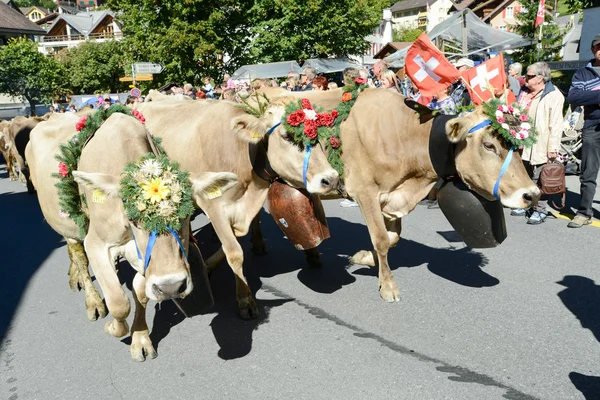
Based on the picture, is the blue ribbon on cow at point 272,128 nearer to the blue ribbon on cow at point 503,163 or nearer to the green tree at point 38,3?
the blue ribbon on cow at point 503,163

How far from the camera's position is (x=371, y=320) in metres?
4.50

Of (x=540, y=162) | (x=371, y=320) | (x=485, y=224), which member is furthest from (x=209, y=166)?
(x=540, y=162)

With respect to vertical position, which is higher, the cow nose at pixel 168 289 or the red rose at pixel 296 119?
the red rose at pixel 296 119

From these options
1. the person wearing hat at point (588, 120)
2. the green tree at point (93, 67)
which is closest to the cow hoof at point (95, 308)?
the person wearing hat at point (588, 120)

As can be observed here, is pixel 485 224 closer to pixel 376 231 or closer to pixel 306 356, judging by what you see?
pixel 376 231

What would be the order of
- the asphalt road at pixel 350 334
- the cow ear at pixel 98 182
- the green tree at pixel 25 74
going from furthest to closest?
the green tree at pixel 25 74, the asphalt road at pixel 350 334, the cow ear at pixel 98 182

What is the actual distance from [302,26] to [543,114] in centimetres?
2349

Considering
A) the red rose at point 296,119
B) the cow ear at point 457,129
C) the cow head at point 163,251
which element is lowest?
the cow head at point 163,251

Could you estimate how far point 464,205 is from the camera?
466cm

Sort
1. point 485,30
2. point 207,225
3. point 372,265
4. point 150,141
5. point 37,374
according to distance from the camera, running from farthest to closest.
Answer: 1. point 485,30
2. point 207,225
3. point 372,265
4. point 150,141
5. point 37,374

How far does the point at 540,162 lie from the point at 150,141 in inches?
194

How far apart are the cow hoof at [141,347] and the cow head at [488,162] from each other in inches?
113

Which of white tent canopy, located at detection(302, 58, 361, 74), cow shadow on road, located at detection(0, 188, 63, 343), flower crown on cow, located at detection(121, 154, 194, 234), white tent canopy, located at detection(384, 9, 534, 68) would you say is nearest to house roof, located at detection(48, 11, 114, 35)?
white tent canopy, located at detection(302, 58, 361, 74)

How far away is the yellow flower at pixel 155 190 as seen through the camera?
3254mm
